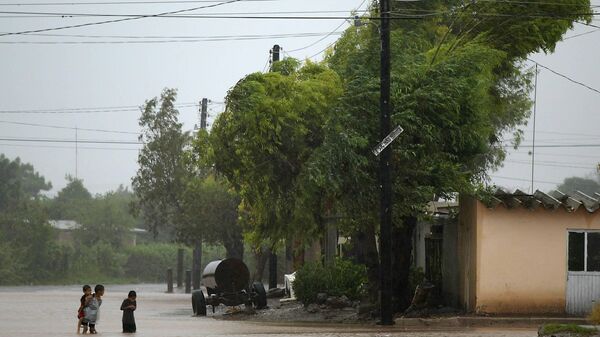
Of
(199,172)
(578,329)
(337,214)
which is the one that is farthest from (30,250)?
(578,329)

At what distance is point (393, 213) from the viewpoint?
3262 centimetres

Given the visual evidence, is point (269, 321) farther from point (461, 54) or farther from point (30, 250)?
point (30, 250)

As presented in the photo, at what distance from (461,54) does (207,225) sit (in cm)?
3178

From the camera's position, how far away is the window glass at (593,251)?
111 ft

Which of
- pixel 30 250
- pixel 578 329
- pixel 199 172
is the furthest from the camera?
pixel 30 250

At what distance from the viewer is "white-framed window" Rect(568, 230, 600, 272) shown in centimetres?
3391

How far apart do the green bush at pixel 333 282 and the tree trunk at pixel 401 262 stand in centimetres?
405

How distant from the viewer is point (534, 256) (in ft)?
111

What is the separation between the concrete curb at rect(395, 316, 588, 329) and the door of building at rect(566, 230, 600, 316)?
1534 millimetres

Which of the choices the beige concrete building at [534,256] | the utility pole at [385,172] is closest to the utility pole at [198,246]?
the beige concrete building at [534,256]

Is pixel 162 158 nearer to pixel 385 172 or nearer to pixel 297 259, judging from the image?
pixel 297 259

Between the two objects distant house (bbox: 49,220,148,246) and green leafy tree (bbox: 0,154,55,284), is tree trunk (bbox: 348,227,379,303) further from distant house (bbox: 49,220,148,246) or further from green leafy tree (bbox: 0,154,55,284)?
distant house (bbox: 49,220,148,246)

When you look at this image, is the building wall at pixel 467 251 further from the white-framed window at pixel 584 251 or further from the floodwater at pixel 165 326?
the floodwater at pixel 165 326

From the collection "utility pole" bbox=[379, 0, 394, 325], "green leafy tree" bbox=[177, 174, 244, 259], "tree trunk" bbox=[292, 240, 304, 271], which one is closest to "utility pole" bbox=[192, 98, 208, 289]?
"green leafy tree" bbox=[177, 174, 244, 259]
